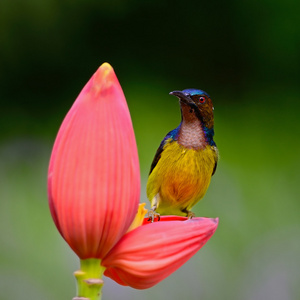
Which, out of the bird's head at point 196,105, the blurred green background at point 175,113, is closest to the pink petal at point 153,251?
the bird's head at point 196,105

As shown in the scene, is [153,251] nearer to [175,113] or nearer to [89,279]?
[89,279]

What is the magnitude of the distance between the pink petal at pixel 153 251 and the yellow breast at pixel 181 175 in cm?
66

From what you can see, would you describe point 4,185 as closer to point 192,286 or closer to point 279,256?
point 192,286

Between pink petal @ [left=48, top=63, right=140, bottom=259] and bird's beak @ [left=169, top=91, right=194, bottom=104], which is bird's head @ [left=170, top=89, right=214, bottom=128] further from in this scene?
pink petal @ [left=48, top=63, right=140, bottom=259]

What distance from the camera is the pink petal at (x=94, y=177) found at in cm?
38

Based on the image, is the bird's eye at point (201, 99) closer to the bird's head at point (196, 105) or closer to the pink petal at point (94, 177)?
the bird's head at point (196, 105)

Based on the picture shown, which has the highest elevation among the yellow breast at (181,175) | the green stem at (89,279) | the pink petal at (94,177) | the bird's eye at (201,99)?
the bird's eye at (201,99)

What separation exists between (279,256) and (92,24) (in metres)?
0.81

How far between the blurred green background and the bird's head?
0.51 m

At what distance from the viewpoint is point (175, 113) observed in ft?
5.30

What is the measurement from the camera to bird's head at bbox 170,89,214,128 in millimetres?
891

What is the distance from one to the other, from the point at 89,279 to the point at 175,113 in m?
1.25

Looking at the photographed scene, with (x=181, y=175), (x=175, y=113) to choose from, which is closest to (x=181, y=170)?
(x=181, y=175)

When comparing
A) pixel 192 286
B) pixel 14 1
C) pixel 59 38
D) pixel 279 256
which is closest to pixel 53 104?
pixel 59 38
